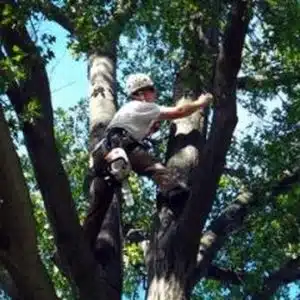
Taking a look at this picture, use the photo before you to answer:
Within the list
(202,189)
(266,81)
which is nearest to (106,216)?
(202,189)

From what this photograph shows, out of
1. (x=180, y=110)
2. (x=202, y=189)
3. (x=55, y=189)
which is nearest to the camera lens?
(x=55, y=189)

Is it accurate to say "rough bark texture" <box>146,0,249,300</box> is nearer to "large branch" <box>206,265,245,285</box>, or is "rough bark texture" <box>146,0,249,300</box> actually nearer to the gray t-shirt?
the gray t-shirt

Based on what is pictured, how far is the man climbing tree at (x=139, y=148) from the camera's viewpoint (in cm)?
540

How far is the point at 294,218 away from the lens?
7230 millimetres

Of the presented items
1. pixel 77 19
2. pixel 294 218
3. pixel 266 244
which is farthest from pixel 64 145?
pixel 77 19

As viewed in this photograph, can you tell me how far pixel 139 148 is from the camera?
18.3 ft

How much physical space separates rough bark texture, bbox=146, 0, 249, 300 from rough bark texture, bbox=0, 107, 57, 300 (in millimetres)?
1311

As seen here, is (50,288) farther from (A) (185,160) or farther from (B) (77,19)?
(B) (77,19)

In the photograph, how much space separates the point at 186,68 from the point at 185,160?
889mm

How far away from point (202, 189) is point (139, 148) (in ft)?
2.97

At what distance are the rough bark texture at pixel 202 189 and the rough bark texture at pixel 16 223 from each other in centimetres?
131

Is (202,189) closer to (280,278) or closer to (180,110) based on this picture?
(180,110)

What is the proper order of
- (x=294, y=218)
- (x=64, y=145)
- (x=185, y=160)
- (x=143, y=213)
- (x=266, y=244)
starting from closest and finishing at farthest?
(x=185, y=160) → (x=294, y=218) → (x=266, y=244) → (x=143, y=213) → (x=64, y=145)

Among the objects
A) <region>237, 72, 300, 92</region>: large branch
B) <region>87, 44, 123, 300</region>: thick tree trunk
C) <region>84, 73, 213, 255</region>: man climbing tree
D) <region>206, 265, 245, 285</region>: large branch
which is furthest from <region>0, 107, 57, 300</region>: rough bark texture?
<region>237, 72, 300, 92</region>: large branch
